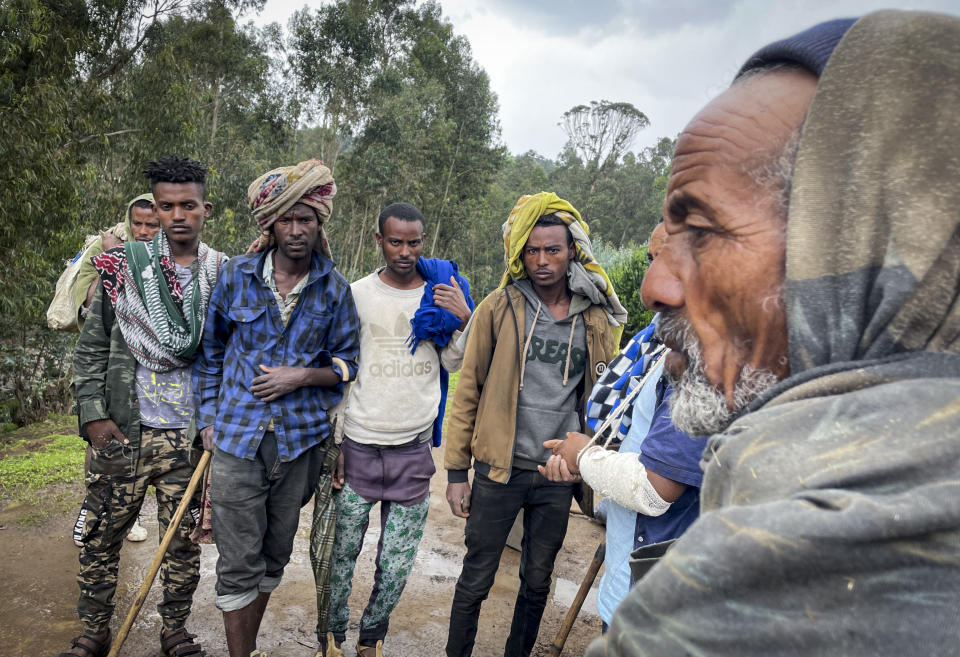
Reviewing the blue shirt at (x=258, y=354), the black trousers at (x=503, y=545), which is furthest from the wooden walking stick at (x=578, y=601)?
the blue shirt at (x=258, y=354)

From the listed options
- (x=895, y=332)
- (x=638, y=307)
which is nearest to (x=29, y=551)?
(x=895, y=332)

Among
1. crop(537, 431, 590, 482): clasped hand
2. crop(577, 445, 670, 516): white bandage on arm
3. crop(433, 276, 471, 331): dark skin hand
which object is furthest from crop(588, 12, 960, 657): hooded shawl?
crop(433, 276, 471, 331): dark skin hand

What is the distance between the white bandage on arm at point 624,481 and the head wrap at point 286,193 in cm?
167

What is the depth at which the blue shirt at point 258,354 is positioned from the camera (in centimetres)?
281

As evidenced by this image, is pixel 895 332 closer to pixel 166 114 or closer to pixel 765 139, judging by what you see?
pixel 765 139

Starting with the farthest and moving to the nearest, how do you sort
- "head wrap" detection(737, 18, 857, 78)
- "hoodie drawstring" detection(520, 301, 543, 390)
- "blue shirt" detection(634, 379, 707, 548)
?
"hoodie drawstring" detection(520, 301, 543, 390) < "blue shirt" detection(634, 379, 707, 548) < "head wrap" detection(737, 18, 857, 78)

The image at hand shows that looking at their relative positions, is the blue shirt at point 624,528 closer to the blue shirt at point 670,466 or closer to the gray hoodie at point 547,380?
the blue shirt at point 670,466

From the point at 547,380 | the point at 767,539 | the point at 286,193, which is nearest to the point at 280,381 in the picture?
the point at 286,193

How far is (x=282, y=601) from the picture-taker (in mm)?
3494

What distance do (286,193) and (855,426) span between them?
2820 millimetres

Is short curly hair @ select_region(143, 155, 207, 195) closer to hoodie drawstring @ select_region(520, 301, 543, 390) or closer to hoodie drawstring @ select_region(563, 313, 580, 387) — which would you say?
hoodie drawstring @ select_region(520, 301, 543, 390)

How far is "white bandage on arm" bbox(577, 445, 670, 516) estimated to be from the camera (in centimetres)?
188

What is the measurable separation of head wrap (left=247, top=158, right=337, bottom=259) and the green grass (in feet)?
10.9

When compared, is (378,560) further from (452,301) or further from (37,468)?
(37,468)
